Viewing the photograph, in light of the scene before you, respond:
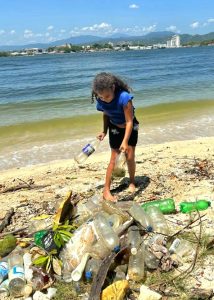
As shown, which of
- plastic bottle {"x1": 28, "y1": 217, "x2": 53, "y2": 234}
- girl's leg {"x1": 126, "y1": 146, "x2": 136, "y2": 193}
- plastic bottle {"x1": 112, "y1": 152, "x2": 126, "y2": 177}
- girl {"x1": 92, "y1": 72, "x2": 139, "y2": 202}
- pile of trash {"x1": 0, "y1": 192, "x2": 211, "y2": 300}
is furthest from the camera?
plastic bottle {"x1": 112, "y1": 152, "x2": 126, "y2": 177}

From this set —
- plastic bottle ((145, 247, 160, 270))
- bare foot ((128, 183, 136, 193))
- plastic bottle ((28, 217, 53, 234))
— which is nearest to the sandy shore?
bare foot ((128, 183, 136, 193))

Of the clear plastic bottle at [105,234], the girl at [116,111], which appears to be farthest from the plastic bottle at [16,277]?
the girl at [116,111]

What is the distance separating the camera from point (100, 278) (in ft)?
11.3

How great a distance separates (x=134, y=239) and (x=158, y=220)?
1.94ft

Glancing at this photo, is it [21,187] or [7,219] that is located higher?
[7,219]

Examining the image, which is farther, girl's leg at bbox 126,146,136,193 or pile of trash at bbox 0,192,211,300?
girl's leg at bbox 126,146,136,193

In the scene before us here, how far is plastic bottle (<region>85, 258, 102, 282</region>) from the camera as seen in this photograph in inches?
141

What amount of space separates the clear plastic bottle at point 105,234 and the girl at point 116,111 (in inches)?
40.6

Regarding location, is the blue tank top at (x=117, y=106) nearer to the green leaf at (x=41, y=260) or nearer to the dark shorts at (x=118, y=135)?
the dark shorts at (x=118, y=135)

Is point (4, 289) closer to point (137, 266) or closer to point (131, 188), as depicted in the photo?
point (137, 266)

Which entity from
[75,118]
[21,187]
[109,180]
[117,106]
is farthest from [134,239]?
[75,118]

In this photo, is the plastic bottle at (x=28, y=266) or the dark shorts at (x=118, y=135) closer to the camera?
the plastic bottle at (x=28, y=266)

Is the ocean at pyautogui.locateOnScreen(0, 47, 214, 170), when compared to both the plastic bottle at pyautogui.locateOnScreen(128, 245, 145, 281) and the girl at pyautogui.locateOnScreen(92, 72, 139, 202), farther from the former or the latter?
the plastic bottle at pyautogui.locateOnScreen(128, 245, 145, 281)

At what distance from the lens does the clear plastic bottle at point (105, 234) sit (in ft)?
12.5
